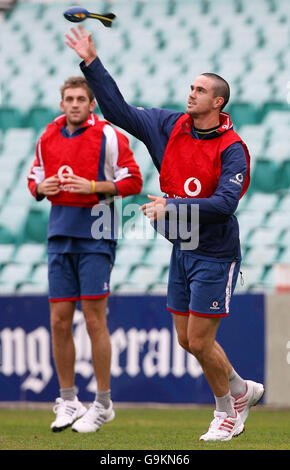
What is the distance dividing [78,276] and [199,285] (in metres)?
1.04

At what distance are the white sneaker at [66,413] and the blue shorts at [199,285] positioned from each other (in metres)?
1.03

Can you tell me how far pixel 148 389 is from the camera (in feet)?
23.6

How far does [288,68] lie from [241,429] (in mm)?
7684

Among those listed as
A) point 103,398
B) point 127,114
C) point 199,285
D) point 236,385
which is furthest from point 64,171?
point 236,385

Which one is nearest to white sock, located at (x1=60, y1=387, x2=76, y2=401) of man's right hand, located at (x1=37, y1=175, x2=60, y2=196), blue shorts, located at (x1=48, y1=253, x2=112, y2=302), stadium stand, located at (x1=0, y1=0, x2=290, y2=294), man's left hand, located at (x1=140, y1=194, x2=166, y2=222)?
blue shorts, located at (x1=48, y1=253, x2=112, y2=302)

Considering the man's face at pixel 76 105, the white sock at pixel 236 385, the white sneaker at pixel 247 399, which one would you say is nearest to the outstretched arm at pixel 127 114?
the man's face at pixel 76 105

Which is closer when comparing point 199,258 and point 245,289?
point 199,258

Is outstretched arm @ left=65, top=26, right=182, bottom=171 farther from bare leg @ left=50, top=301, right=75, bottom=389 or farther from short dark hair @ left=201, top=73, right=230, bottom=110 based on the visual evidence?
bare leg @ left=50, top=301, right=75, bottom=389

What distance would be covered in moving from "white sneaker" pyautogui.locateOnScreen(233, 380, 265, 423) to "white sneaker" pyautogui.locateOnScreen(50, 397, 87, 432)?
102cm

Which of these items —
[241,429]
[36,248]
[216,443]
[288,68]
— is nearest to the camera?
[216,443]

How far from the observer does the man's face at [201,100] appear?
475 centimetres

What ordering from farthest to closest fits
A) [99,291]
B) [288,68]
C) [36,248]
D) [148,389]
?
[288,68] < [36,248] < [148,389] < [99,291]

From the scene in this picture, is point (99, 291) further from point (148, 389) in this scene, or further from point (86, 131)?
point (148, 389)
